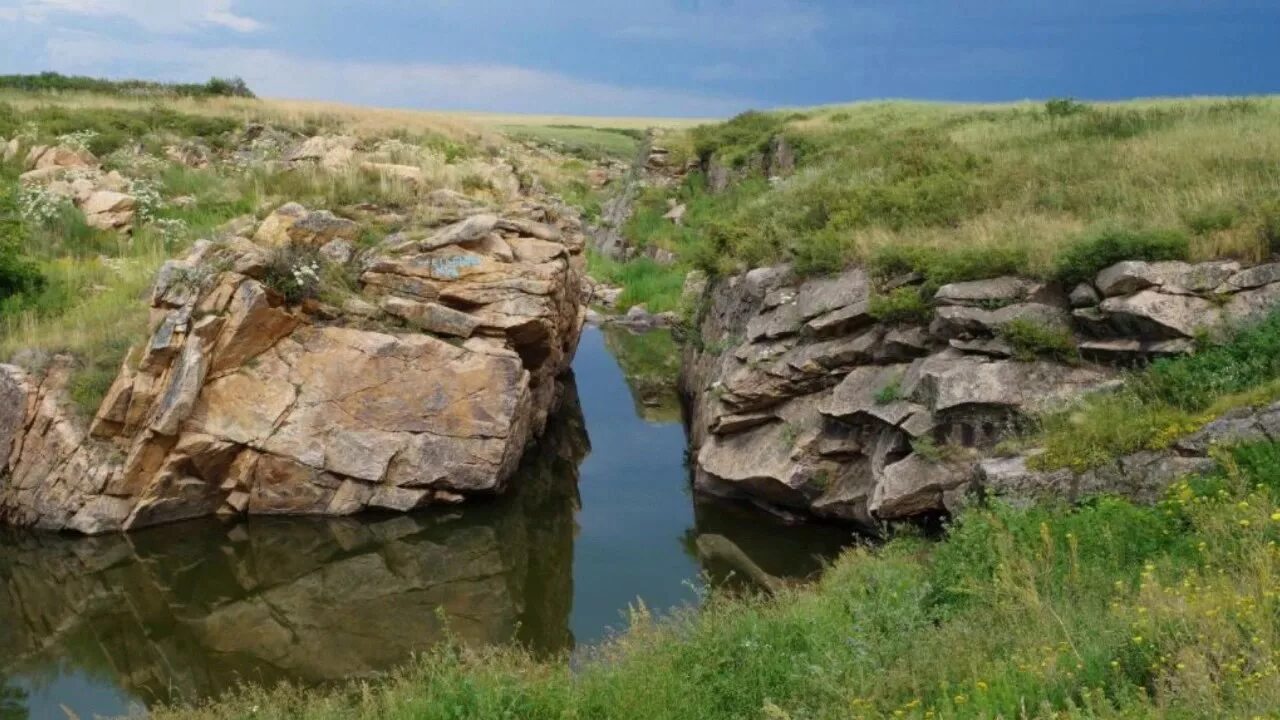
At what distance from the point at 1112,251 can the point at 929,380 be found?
8.62 ft

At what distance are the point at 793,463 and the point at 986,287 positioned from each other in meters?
3.42

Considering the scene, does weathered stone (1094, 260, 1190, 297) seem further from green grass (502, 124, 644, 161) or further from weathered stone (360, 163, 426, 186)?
green grass (502, 124, 644, 161)

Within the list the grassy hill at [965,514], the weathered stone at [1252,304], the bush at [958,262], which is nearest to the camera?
the grassy hill at [965,514]

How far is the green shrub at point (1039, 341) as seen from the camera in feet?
36.8

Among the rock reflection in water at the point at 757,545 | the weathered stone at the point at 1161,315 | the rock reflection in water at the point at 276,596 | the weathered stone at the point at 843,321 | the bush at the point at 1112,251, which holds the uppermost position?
the bush at the point at 1112,251

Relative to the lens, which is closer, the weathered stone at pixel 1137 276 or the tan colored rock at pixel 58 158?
the weathered stone at pixel 1137 276

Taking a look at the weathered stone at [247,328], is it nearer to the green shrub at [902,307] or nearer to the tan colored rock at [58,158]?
the green shrub at [902,307]

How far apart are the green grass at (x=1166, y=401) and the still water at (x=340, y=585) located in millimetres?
3869

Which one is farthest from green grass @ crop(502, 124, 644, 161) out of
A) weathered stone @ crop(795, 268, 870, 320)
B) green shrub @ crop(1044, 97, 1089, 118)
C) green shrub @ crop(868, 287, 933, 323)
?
green shrub @ crop(868, 287, 933, 323)

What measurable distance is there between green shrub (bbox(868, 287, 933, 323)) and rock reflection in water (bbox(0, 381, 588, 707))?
5.39 metres

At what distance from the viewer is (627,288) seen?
31531 millimetres

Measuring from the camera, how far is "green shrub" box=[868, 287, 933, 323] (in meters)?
12.7

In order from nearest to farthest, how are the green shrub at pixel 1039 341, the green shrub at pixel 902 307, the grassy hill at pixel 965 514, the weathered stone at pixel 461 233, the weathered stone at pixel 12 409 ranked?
the grassy hill at pixel 965 514 → the green shrub at pixel 1039 341 → the green shrub at pixel 902 307 → the weathered stone at pixel 12 409 → the weathered stone at pixel 461 233

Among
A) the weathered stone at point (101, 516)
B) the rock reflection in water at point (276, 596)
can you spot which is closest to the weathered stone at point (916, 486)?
the rock reflection in water at point (276, 596)
